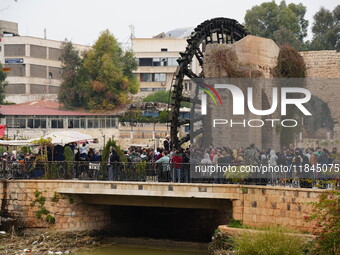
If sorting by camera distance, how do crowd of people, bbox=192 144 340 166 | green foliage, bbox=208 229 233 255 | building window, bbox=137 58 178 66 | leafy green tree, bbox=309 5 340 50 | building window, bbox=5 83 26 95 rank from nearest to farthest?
green foliage, bbox=208 229 233 255 → crowd of people, bbox=192 144 340 166 → leafy green tree, bbox=309 5 340 50 → building window, bbox=137 58 178 66 → building window, bbox=5 83 26 95

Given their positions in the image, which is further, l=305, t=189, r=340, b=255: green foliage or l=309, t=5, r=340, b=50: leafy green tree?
l=309, t=5, r=340, b=50: leafy green tree

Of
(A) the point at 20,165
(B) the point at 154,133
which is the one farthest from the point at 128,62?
(A) the point at 20,165

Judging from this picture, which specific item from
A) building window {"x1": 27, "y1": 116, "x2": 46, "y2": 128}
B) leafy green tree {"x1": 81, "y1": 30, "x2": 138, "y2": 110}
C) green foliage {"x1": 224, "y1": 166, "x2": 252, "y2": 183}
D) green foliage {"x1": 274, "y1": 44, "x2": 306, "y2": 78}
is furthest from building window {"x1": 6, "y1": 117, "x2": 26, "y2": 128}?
green foliage {"x1": 224, "y1": 166, "x2": 252, "y2": 183}

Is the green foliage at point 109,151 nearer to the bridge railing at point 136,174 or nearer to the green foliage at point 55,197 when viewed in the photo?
the bridge railing at point 136,174

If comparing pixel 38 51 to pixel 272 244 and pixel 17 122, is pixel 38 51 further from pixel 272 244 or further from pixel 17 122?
pixel 272 244

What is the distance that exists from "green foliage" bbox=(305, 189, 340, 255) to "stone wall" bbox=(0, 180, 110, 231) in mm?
9087

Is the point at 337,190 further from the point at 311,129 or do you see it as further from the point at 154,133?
the point at 154,133

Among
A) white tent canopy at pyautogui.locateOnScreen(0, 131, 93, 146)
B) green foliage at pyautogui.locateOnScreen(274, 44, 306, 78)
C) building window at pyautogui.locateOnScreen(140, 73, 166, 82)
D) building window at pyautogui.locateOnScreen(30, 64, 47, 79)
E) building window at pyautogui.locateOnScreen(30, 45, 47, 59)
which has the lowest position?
white tent canopy at pyautogui.locateOnScreen(0, 131, 93, 146)

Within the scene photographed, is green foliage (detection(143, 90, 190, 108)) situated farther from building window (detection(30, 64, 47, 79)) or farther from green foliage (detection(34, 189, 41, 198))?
green foliage (detection(34, 189, 41, 198))

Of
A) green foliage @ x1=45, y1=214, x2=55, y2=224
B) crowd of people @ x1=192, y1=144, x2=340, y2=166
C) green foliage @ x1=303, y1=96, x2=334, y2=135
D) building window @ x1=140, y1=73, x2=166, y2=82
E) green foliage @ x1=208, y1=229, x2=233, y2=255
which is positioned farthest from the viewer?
building window @ x1=140, y1=73, x2=166, y2=82

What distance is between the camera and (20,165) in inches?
1048

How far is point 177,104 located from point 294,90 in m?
8.30

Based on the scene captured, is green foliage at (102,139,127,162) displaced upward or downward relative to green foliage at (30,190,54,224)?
upward

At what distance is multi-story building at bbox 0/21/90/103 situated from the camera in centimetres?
7144
